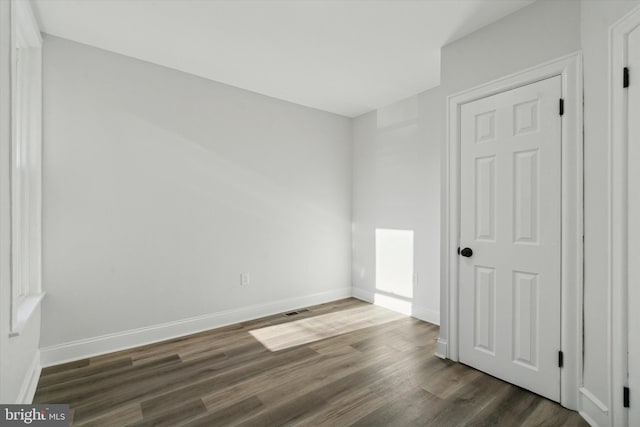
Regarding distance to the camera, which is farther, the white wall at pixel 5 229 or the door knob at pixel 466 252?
the door knob at pixel 466 252

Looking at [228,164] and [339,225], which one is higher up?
[228,164]

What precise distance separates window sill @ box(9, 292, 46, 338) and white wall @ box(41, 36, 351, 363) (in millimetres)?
206

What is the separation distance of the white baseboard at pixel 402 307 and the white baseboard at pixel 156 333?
0.71 metres

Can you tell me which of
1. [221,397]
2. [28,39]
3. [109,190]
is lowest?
[221,397]

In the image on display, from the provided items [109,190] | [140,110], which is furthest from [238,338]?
[140,110]

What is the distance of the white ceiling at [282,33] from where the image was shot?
2.09m

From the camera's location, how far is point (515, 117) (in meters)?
2.14

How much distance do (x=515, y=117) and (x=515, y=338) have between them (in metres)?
1.56

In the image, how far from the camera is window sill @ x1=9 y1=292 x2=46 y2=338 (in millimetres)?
1611

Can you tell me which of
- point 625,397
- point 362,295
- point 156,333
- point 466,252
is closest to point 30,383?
point 156,333

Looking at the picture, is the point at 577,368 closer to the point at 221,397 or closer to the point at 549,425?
the point at 549,425

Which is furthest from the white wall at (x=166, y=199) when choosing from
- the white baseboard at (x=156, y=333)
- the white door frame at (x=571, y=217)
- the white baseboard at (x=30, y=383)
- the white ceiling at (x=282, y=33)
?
the white door frame at (x=571, y=217)

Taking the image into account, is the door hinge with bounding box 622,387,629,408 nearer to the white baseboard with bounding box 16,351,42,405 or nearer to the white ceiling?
the white ceiling

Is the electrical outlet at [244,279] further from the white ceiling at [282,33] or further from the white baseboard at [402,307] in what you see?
the white ceiling at [282,33]
